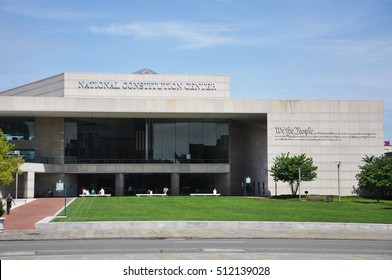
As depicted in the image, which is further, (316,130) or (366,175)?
(316,130)

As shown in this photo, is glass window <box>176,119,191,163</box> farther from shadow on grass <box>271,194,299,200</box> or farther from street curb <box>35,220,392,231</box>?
street curb <box>35,220,392,231</box>

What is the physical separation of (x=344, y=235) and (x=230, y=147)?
48.0m

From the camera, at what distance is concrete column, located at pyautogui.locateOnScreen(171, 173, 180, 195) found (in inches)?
2926

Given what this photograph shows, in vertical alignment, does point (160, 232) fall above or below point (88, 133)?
below

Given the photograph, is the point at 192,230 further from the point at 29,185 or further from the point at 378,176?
the point at 29,185

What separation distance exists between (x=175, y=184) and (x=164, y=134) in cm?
673

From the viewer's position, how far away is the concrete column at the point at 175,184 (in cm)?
7431

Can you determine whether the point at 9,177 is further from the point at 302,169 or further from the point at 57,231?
the point at 302,169

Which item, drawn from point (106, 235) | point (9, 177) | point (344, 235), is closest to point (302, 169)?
point (9, 177)

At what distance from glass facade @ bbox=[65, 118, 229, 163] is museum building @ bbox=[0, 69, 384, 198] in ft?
0.43

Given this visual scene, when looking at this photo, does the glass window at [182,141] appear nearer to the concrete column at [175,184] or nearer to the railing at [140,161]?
the railing at [140,161]

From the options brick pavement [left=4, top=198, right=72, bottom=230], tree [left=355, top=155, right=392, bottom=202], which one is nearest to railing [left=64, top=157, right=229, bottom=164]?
tree [left=355, top=155, right=392, bottom=202]

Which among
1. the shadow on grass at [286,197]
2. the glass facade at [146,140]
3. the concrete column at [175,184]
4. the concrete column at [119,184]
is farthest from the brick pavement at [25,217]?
the shadow on grass at [286,197]

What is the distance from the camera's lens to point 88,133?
73.7 metres
